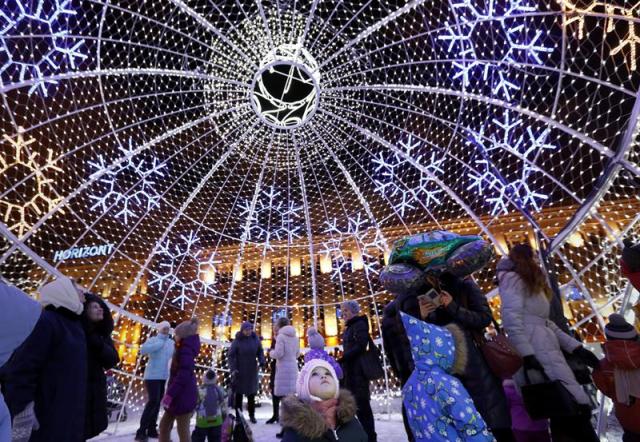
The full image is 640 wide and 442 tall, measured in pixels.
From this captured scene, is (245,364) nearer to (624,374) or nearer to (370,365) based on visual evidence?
(370,365)

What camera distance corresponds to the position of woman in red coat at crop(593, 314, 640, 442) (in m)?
3.89

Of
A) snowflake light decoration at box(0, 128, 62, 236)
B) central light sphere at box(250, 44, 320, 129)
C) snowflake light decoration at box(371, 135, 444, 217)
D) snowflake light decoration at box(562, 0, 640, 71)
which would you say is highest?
central light sphere at box(250, 44, 320, 129)

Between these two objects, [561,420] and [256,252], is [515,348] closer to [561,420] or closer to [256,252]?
[561,420]

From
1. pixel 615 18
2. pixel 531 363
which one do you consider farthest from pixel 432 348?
pixel 615 18

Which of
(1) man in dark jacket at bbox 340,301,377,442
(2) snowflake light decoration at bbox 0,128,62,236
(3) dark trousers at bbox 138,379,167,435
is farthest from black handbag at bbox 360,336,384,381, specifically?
(2) snowflake light decoration at bbox 0,128,62,236

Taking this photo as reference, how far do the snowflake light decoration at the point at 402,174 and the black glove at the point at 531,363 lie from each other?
879 cm

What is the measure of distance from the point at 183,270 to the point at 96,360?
29.8ft

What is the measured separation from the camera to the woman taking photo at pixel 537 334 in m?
3.30

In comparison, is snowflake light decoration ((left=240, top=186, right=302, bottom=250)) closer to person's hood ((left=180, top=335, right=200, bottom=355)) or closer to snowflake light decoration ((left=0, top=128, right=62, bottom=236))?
snowflake light decoration ((left=0, top=128, right=62, bottom=236))

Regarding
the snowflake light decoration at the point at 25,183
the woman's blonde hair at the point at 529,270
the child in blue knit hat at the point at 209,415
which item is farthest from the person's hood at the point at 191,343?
the snowflake light decoration at the point at 25,183

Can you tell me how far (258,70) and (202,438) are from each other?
7862 mm

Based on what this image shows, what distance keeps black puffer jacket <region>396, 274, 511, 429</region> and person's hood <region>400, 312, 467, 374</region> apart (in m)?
0.31

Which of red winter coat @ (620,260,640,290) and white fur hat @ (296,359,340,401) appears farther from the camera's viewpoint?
red winter coat @ (620,260,640,290)

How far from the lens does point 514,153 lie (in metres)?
9.76
